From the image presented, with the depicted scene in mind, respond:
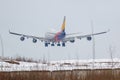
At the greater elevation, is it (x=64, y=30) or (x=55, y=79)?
(x=64, y=30)

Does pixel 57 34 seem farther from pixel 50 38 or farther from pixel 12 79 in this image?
pixel 12 79

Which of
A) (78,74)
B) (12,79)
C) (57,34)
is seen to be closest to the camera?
(12,79)

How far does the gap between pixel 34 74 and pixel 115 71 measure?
574cm

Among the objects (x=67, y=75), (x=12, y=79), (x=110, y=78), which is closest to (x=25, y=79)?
(x=12, y=79)

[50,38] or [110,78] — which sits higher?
[50,38]

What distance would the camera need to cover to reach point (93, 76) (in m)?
27.6

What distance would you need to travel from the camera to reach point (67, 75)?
27.7 m

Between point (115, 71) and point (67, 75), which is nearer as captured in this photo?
point (67, 75)

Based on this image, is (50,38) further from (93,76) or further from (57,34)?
(93,76)

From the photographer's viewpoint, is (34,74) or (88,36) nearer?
(34,74)

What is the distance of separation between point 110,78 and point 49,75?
12.3ft

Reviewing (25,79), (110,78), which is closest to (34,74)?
(25,79)

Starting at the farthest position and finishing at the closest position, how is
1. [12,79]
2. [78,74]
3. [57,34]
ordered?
[57,34]
[78,74]
[12,79]

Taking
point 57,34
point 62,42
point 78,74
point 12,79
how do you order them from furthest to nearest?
1. point 57,34
2. point 62,42
3. point 78,74
4. point 12,79
